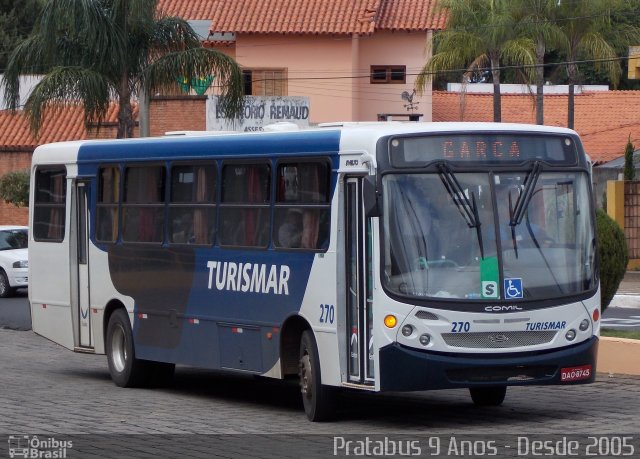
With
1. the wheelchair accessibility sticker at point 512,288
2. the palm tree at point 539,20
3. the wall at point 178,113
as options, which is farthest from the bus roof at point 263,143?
the palm tree at point 539,20

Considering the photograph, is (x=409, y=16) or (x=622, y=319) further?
(x=409, y=16)

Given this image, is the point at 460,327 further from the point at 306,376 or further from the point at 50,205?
the point at 50,205

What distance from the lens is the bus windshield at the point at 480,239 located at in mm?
11469

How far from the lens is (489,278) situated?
37.7 feet

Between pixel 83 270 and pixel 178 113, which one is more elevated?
pixel 178 113

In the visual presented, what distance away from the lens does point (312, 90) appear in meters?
48.6

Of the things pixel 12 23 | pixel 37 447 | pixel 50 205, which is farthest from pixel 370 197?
pixel 12 23

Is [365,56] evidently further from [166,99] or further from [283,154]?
[283,154]

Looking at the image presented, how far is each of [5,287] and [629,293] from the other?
14319 millimetres

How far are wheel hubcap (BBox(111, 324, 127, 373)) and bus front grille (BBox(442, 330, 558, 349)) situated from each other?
18.4 ft

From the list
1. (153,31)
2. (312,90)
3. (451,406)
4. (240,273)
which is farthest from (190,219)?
(312,90)

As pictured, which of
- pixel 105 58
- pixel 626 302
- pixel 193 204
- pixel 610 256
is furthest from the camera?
pixel 105 58

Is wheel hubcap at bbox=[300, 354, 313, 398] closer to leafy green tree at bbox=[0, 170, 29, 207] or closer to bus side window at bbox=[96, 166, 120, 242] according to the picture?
bus side window at bbox=[96, 166, 120, 242]

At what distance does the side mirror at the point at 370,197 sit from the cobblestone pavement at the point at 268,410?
1878mm
